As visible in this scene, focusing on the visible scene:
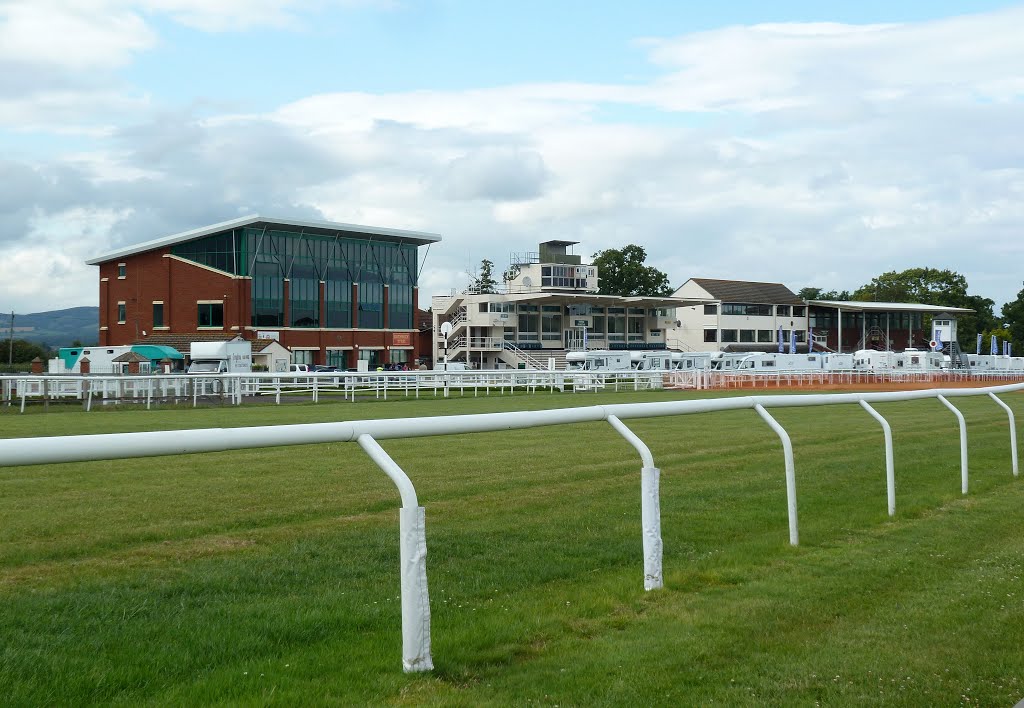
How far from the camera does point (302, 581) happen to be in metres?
5.30

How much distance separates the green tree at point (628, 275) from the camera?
11225 centimetres

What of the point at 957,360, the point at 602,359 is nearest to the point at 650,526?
the point at 602,359

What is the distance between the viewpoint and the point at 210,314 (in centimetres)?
6956

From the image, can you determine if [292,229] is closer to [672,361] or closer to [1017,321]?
[672,361]

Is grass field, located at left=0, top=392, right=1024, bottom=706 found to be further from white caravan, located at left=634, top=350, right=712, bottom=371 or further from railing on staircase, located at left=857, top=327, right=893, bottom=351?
railing on staircase, located at left=857, top=327, right=893, bottom=351

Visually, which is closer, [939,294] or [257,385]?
[257,385]

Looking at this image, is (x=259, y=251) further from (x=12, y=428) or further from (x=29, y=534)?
(x=29, y=534)

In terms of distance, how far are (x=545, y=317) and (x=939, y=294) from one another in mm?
52135

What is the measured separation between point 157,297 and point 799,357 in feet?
147

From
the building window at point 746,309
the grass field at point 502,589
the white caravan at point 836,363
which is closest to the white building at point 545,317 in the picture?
the building window at point 746,309

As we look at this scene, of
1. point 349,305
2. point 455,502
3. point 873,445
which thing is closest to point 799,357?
point 349,305

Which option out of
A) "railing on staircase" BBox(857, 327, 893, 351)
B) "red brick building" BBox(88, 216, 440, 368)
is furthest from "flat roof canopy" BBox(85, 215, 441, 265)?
"railing on staircase" BBox(857, 327, 893, 351)

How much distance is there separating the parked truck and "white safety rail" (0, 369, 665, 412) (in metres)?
9.30

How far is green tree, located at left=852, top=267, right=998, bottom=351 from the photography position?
11181 cm
